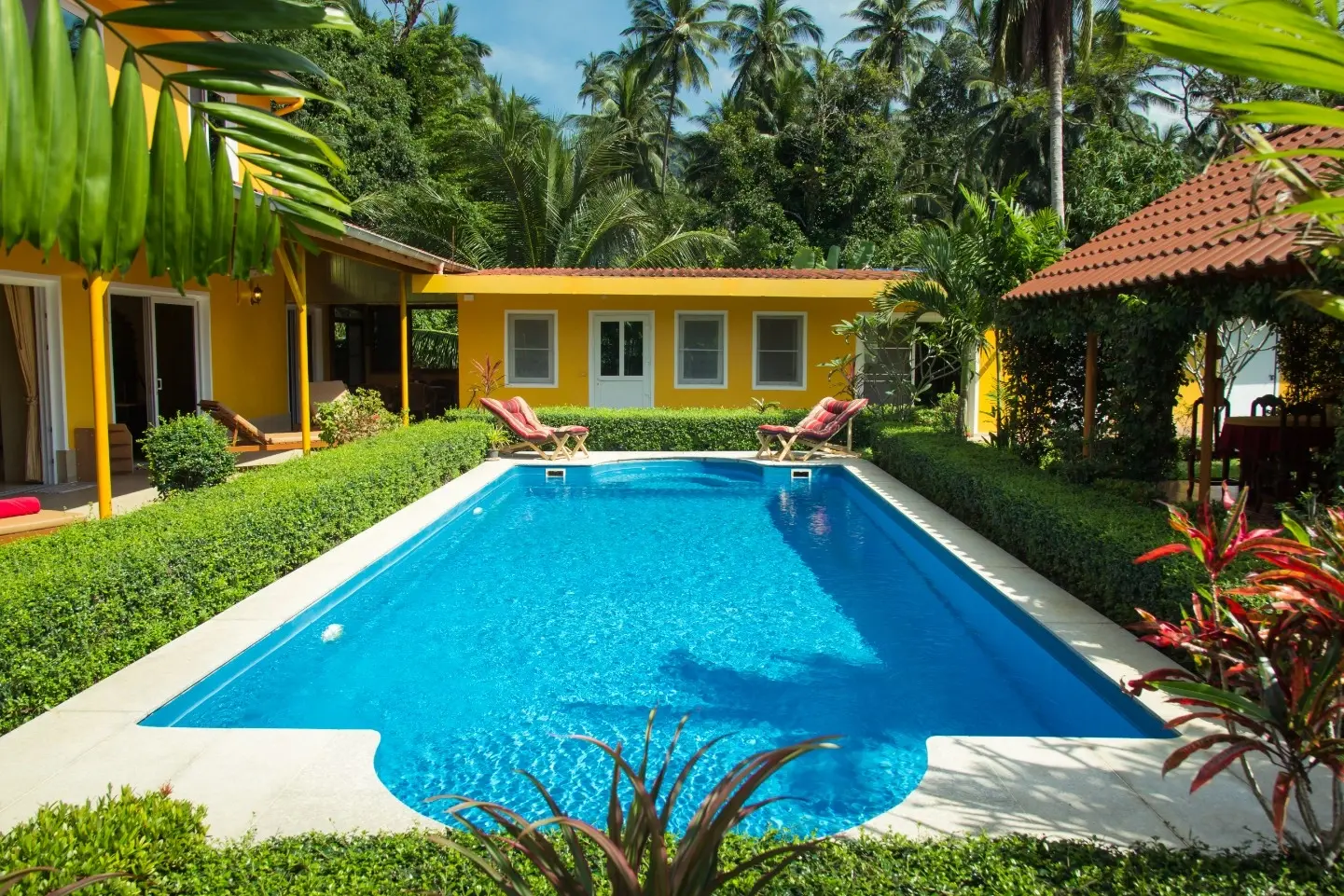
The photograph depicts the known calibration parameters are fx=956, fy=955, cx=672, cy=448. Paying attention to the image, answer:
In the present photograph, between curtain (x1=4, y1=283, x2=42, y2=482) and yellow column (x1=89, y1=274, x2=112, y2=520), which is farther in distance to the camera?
curtain (x1=4, y1=283, x2=42, y2=482)

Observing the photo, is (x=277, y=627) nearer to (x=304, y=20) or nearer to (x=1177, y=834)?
(x=1177, y=834)

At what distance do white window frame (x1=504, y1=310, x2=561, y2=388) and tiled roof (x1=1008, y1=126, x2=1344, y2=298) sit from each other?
1004cm

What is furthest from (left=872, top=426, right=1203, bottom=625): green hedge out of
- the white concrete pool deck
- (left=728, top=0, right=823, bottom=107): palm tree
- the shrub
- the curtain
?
(left=728, top=0, right=823, bottom=107): palm tree

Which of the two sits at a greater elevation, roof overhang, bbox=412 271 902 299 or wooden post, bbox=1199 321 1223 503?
roof overhang, bbox=412 271 902 299

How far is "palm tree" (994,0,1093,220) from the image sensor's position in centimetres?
2036

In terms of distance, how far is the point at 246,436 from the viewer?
44.6 ft

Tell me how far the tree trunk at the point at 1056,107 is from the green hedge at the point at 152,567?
1638 centimetres

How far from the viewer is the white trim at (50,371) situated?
1109cm

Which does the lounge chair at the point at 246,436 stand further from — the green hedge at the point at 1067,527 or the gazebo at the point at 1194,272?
the gazebo at the point at 1194,272

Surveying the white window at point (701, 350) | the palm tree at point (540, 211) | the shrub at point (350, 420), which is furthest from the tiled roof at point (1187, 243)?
the palm tree at point (540, 211)

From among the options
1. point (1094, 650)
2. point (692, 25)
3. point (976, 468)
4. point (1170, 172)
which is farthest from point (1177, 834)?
point (692, 25)

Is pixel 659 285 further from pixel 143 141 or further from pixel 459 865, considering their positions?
pixel 143 141

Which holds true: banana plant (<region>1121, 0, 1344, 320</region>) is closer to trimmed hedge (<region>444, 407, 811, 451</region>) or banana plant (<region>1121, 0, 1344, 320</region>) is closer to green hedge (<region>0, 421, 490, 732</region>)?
green hedge (<region>0, 421, 490, 732</region>)

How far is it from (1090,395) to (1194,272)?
3524 mm
